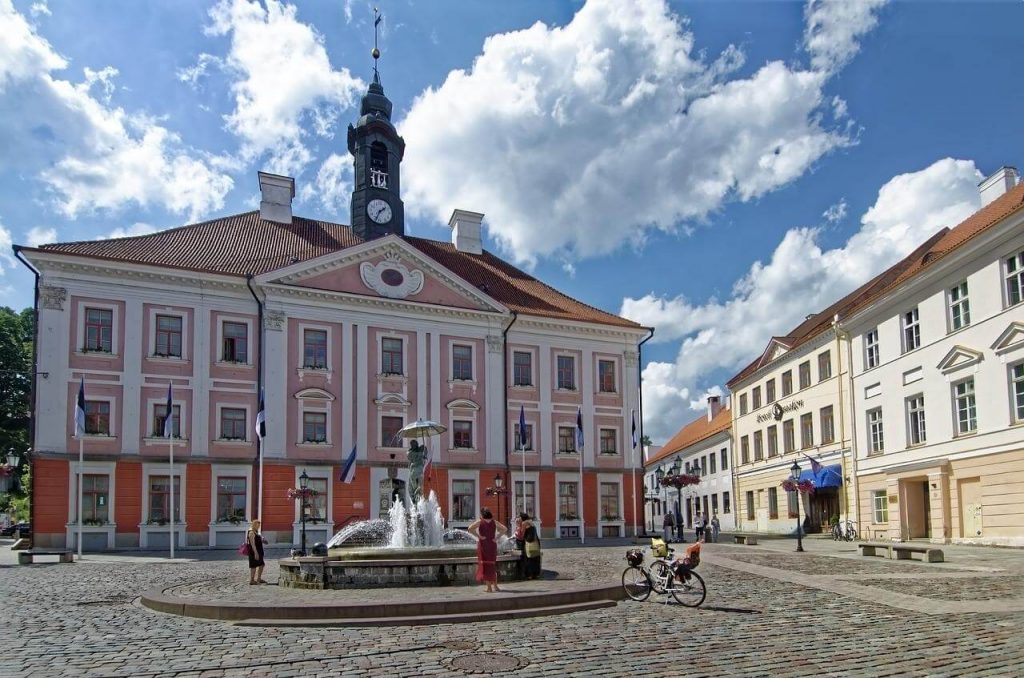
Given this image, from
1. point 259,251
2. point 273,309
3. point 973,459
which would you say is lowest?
point 973,459


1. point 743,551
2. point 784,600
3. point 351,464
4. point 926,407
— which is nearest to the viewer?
point 784,600

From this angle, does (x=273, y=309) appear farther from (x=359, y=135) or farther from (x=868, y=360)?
(x=868, y=360)

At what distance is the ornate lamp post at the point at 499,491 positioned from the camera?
1499 inches

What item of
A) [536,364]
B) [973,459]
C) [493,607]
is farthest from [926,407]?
[493,607]

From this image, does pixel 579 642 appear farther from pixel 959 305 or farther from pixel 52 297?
pixel 52 297

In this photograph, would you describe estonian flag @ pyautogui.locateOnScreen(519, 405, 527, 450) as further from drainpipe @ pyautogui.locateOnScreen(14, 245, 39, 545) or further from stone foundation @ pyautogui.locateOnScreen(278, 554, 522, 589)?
stone foundation @ pyautogui.locateOnScreen(278, 554, 522, 589)

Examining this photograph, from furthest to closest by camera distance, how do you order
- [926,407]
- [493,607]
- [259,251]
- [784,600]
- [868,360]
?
[259,251] < [868,360] < [926,407] < [784,600] < [493,607]

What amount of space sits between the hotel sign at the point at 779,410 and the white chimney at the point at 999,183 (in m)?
13.5

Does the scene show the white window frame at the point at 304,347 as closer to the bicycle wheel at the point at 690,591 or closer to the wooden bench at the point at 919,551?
the wooden bench at the point at 919,551

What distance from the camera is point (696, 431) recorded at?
73.5 metres

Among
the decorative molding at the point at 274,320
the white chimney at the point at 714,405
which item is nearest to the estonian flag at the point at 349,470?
the decorative molding at the point at 274,320

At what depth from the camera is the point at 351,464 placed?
35219 millimetres

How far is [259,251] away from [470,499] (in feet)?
49.4

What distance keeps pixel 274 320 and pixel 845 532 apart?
2663cm
